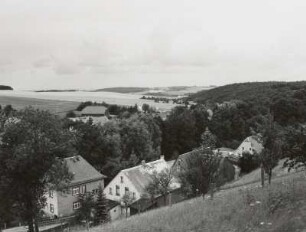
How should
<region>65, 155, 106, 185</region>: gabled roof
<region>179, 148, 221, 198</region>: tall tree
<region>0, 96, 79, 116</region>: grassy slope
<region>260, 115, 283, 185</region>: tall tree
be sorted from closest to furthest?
<region>179, 148, 221, 198</region>: tall tree < <region>260, 115, 283, 185</region>: tall tree < <region>65, 155, 106, 185</region>: gabled roof < <region>0, 96, 79, 116</region>: grassy slope

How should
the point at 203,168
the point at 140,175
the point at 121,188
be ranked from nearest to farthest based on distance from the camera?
the point at 203,168 → the point at 121,188 → the point at 140,175

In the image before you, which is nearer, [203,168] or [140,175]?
[203,168]

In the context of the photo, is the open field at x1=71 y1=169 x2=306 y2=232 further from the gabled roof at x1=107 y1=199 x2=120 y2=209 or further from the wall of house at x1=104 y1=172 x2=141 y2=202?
the wall of house at x1=104 y1=172 x2=141 y2=202

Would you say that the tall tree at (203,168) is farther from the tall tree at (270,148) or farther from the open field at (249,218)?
the open field at (249,218)

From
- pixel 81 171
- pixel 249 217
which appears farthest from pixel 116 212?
pixel 249 217

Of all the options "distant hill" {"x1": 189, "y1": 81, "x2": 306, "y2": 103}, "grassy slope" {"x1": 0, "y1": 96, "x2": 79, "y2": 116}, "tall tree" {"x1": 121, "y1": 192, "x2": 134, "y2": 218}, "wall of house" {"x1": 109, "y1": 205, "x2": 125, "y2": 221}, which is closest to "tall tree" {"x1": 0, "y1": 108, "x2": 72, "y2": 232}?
"tall tree" {"x1": 121, "y1": 192, "x2": 134, "y2": 218}

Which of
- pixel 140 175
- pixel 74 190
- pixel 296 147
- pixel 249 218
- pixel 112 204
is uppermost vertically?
pixel 296 147

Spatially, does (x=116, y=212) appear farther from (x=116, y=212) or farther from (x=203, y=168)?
(x=203, y=168)
